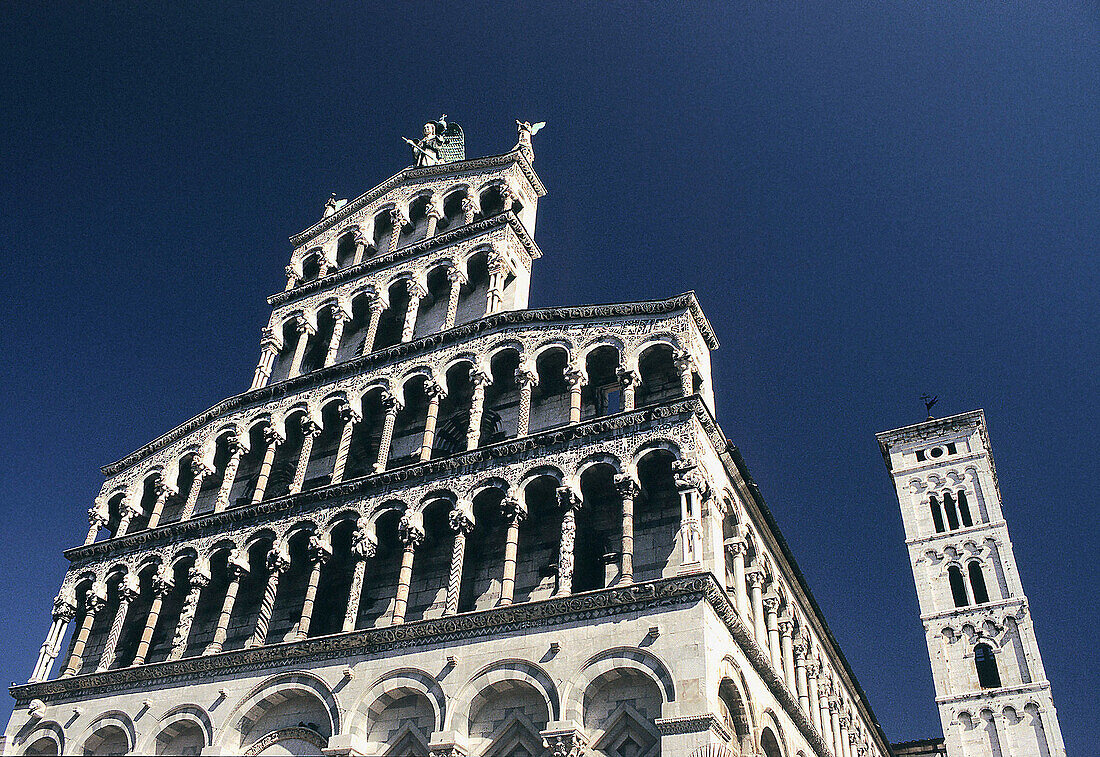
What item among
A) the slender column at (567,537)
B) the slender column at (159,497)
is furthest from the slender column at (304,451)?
the slender column at (567,537)

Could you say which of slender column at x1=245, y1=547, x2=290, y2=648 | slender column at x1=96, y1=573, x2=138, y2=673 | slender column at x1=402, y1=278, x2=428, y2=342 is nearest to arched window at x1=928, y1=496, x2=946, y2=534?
slender column at x1=402, y1=278, x2=428, y2=342

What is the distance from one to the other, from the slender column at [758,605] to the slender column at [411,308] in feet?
40.4

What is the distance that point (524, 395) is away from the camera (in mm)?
23812

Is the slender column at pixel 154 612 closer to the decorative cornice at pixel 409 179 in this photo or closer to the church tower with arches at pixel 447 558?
the church tower with arches at pixel 447 558

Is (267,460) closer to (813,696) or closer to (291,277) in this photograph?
(291,277)

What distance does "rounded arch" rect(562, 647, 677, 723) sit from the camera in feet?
58.4

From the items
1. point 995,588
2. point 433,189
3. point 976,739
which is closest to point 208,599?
point 433,189

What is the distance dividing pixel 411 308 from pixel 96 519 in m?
11.7

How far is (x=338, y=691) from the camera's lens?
2039 cm

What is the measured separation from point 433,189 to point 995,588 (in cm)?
3668

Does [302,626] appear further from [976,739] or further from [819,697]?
[976,739]

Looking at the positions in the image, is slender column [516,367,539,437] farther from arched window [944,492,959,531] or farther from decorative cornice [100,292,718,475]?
arched window [944,492,959,531]

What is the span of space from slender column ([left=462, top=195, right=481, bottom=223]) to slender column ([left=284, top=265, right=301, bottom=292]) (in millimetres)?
6755

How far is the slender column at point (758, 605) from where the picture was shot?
77.1ft
